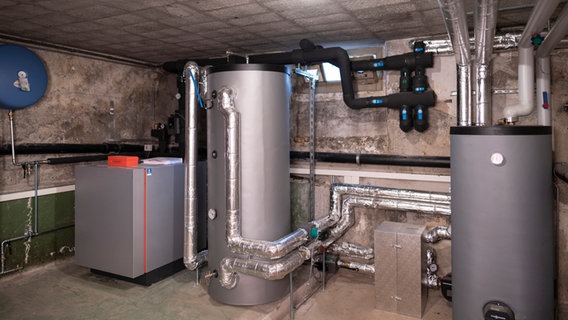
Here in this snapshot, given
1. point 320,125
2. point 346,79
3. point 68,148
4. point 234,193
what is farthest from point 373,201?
point 68,148

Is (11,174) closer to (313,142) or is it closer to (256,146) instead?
(256,146)

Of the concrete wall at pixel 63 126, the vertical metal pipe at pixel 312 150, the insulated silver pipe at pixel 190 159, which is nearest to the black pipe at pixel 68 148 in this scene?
the concrete wall at pixel 63 126

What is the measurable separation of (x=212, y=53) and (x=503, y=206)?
3.19 metres

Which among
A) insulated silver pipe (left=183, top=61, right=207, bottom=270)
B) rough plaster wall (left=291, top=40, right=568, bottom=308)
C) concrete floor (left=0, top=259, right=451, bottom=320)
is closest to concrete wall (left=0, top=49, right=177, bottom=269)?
concrete floor (left=0, top=259, right=451, bottom=320)

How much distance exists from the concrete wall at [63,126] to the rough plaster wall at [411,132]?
2.00 meters

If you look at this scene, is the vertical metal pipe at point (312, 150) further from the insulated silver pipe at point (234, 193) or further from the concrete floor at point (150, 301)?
the insulated silver pipe at point (234, 193)

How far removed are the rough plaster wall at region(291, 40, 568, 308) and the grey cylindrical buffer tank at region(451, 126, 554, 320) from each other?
1.25 m

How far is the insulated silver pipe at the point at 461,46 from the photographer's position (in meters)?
1.87

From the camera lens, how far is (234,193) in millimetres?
2895

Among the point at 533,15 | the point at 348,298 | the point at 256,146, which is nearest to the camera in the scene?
the point at 533,15

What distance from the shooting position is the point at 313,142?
382 cm

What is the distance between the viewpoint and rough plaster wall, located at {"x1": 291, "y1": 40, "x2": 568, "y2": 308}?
123 inches

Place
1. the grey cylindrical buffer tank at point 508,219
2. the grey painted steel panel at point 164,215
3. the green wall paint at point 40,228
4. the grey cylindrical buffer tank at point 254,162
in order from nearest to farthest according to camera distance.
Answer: the grey cylindrical buffer tank at point 508,219 → the grey cylindrical buffer tank at point 254,162 → the grey painted steel panel at point 164,215 → the green wall paint at point 40,228

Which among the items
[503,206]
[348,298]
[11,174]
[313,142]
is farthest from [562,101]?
[11,174]
